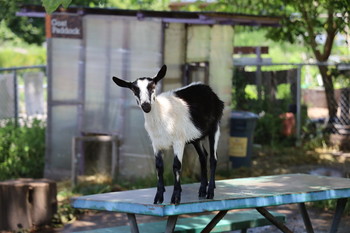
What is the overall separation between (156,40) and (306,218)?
4268 millimetres

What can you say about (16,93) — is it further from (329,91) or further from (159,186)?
(159,186)

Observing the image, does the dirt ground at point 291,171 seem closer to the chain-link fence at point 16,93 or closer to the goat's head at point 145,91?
the goat's head at point 145,91

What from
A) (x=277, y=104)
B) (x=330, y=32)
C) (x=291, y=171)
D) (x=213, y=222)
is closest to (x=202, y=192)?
(x=213, y=222)

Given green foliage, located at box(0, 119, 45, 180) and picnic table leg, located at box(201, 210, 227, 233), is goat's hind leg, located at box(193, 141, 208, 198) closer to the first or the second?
picnic table leg, located at box(201, 210, 227, 233)

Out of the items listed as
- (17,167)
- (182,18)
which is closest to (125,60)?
(182,18)

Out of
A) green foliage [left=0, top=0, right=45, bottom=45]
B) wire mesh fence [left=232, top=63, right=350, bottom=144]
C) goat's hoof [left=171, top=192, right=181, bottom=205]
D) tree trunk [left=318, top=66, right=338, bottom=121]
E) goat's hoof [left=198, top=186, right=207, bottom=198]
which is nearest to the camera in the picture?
goat's hoof [left=171, top=192, right=181, bottom=205]

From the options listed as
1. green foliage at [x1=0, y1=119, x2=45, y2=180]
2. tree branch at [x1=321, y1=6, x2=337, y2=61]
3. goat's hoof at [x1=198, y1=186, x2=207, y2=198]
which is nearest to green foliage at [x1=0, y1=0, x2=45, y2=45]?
green foliage at [x1=0, y1=119, x2=45, y2=180]

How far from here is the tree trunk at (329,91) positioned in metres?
12.6

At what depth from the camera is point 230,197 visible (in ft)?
15.8

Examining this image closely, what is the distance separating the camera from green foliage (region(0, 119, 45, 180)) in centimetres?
1024

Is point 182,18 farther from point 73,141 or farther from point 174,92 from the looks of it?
point 174,92

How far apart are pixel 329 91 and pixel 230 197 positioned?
8323 mm

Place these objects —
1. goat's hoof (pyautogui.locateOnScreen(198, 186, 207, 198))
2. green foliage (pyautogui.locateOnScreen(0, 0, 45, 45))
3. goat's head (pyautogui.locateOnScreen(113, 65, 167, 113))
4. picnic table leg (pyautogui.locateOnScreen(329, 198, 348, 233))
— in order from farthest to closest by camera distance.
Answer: green foliage (pyautogui.locateOnScreen(0, 0, 45, 45)) → picnic table leg (pyautogui.locateOnScreen(329, 198, 348, 233)) → goat's hoof (pyautogui.locateOnScreen(198, 186, 207, 198)) → goat's head (pyautogui.locateOnScreen(113, 65, 167, 113))

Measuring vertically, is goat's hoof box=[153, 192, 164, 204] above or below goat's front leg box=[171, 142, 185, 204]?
below
